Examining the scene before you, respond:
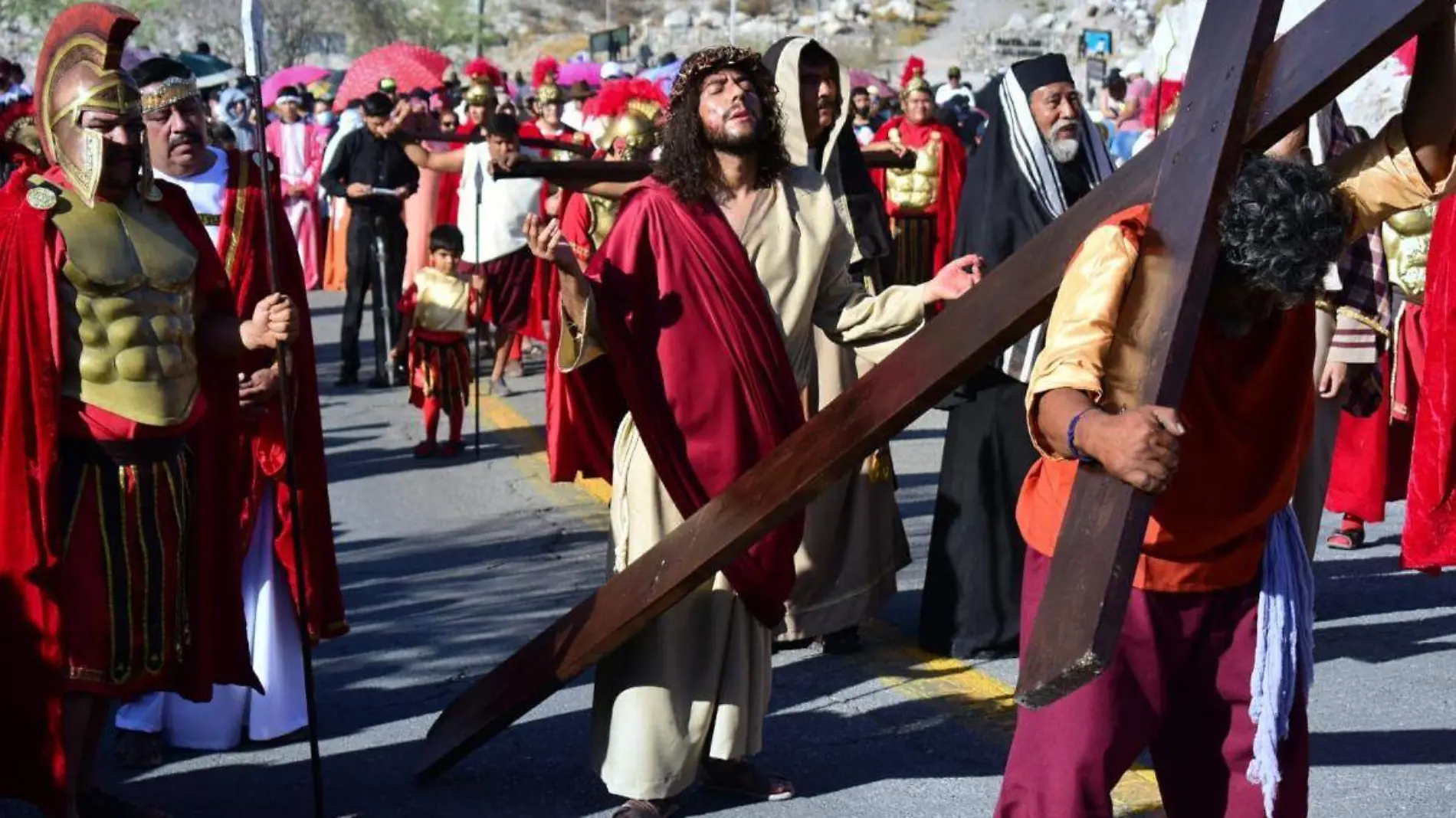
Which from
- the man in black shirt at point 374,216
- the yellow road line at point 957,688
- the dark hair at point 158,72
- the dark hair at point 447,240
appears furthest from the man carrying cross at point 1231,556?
the man in black shirt at point 374,216

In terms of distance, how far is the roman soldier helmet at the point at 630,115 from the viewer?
1153 cm

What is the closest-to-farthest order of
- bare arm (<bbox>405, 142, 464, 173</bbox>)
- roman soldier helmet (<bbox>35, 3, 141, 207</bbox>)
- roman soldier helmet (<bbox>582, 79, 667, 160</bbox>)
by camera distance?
1. roman soldier helmet (<bbox>35, 3, 141, 207</bbox>)
2. roman soldier helmet (<bbox>582, 79, 667, 160</bbox>)
3. bare arm (<bbox>405, 142, 464, 173</bbox>)

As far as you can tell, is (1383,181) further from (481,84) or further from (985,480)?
(481,84)

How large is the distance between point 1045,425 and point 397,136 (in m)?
8.35

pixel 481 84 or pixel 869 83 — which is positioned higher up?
pixel 481 84

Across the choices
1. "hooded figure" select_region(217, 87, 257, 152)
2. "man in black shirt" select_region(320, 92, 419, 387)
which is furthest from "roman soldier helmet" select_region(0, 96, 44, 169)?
"hooded figure" select_region(217, 87, 257, 152)

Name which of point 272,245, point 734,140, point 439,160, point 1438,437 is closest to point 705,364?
point 734,140

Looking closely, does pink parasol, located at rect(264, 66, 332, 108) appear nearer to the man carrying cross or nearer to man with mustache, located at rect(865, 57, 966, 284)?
man with mustache, located at rect(865, 57, 966, 284)

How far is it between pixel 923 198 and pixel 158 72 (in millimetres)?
11269

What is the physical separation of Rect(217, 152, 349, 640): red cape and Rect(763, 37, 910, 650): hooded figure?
1651 millimetres

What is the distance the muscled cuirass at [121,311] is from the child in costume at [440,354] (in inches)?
250

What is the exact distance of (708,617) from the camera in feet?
18.1

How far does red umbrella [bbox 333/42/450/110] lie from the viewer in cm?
2164

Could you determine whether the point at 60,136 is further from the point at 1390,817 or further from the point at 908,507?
the point at 908,507
